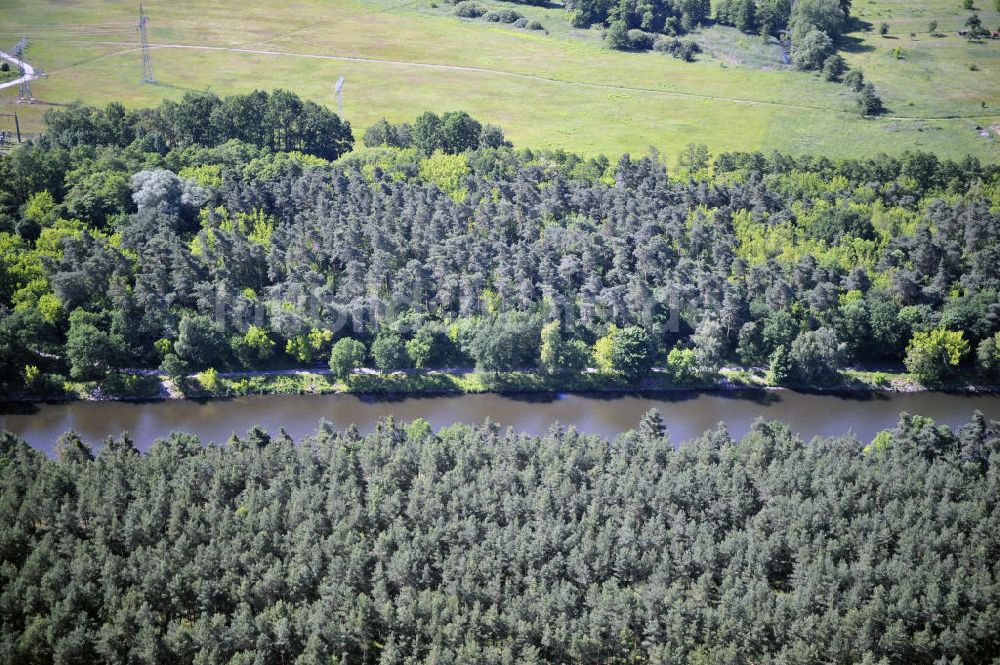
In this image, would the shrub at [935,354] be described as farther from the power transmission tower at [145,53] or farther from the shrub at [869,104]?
the power transmission tower at [145,53]

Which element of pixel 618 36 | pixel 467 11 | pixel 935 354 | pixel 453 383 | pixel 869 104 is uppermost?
pixel 467 11

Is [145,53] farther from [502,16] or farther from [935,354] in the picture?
[935,354]

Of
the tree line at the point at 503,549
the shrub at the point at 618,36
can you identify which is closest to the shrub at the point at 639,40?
the shrub at the point at 618,36

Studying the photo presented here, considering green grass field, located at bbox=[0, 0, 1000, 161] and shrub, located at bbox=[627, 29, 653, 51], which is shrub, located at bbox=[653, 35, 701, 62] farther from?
green grass field, located at bbox=[0, 0, 1000, 161]

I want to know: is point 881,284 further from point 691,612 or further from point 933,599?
Answer: point 691,612

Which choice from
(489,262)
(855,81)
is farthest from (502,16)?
(489,262)
